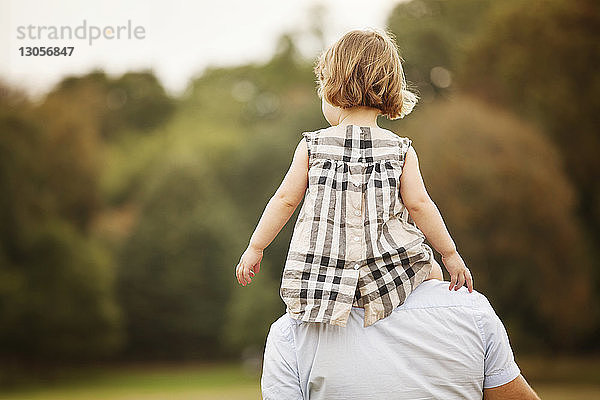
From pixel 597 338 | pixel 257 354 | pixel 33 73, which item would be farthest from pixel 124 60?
pixel 597 338

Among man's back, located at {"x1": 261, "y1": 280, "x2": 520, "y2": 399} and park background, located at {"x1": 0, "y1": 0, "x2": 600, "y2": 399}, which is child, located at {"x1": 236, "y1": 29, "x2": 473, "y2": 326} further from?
park background, located at {"x1": 0, "y1": 0, "x2": 600, "y2": 399}

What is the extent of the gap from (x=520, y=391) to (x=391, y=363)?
0.24 meters

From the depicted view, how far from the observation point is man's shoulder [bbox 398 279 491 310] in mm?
1291

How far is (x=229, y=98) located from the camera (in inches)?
349

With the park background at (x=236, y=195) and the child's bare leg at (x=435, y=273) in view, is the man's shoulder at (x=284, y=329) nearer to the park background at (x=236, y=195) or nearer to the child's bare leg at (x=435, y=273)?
the child's bare leg at (x=435, y=273)

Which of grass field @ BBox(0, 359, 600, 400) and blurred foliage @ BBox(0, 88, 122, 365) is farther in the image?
blurred foliage @ BBox(0, 88, 122, 365)

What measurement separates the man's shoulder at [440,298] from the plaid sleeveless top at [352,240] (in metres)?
0.02

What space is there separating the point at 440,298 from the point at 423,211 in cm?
17

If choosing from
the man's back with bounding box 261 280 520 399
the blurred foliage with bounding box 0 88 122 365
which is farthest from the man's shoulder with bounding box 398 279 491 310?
the blurred foliage with bounding box 0 88 122 365

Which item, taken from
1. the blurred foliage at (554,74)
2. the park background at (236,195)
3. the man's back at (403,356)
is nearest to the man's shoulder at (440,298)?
the man's back at (403,356)

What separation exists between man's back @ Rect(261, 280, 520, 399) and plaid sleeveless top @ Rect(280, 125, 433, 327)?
0.03 m

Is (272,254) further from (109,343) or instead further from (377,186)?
(377,186)

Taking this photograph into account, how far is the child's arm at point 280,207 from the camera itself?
1.38m

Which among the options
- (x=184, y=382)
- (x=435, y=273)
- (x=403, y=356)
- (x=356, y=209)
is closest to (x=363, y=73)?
(x=356, y=209)
